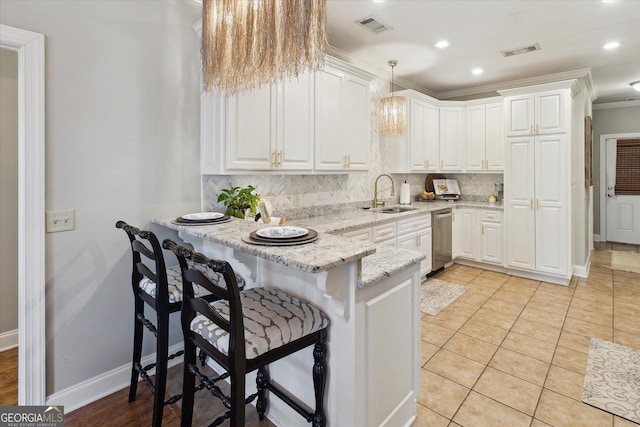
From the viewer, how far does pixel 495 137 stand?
15.9 feet

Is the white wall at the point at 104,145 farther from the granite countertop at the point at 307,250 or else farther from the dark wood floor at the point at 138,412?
the granite countertop at the point at 307,250

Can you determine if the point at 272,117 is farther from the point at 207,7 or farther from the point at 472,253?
the point at 472,253

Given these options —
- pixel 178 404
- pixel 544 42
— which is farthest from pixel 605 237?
pixel 178 404

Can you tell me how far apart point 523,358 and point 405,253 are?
60.3 inches

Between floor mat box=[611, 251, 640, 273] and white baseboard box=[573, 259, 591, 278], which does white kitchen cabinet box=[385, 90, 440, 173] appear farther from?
floor mat box=[611, 251, 640, 273]

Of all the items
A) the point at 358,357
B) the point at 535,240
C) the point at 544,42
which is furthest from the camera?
the point at 535,240

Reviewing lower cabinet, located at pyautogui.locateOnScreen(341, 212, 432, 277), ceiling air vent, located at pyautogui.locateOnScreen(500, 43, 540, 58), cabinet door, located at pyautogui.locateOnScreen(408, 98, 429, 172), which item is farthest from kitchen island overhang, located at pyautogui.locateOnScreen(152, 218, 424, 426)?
ceiling air vent, located at pyautogui.locateOnScreen(500, 43, 540, 58)

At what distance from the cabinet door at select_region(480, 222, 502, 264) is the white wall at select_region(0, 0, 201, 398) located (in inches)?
161

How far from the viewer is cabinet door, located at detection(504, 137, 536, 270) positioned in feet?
14.2

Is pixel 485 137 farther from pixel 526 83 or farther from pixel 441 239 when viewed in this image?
pixel 441 239

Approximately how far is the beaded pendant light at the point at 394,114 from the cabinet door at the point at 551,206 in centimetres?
174

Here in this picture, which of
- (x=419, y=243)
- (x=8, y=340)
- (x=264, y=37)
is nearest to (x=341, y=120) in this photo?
(x=419, y=243)

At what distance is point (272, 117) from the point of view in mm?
2682

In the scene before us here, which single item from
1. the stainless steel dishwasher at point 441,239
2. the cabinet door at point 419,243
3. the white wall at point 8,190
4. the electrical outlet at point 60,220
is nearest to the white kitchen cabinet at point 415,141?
the stainless steel dishwasher at point 441,239
